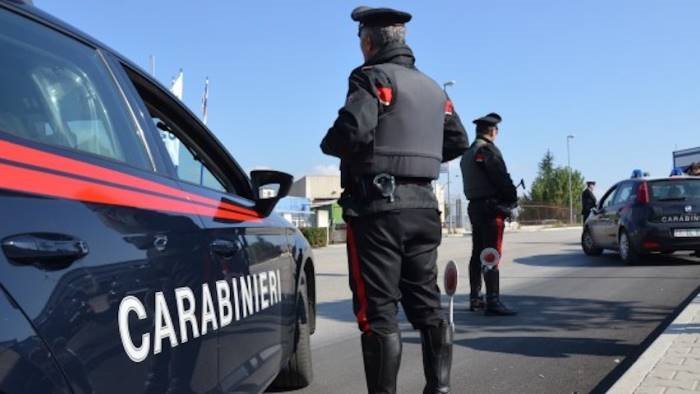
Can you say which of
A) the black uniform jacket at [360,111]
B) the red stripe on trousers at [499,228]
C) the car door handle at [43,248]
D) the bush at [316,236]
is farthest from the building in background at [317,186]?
the car door handle at [43,248]

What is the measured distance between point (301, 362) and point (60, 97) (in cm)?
252

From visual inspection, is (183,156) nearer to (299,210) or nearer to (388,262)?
(388,262)

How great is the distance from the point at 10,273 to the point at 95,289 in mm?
282

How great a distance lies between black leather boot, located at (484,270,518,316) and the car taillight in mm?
5562

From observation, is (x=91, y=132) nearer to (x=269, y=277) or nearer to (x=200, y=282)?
(x=200, y=282)

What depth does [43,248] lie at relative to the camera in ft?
4.99

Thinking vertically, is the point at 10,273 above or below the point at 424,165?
below

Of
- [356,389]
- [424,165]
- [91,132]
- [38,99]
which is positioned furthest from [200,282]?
[356,389]

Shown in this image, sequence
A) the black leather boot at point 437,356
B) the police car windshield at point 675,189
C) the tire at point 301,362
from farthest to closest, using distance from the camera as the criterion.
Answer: the police car windshield at point 675,189, the tire at point 301,362, the black leather boot at point 437,356

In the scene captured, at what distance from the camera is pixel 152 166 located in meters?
2.35

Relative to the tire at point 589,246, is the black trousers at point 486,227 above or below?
above

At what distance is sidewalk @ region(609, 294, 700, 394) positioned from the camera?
3725 millimetres

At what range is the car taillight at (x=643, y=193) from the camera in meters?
11.3

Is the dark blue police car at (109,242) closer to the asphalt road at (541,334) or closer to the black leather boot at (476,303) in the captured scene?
the asphalt road at (541,334)
